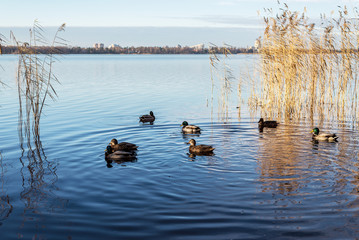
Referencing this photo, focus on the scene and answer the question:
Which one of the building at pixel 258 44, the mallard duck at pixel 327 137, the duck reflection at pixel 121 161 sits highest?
the building at pixel 258 44

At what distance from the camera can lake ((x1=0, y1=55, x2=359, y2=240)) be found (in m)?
7.13

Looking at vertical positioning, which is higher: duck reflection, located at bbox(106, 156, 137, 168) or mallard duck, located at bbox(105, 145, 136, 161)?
mallard duck, located at bbox(105, 145, 136, 161)

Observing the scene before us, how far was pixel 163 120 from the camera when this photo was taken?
68.5 feet

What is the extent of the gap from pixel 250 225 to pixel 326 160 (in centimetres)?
557

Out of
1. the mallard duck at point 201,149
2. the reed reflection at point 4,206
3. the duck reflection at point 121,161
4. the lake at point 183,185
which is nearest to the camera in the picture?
the lake at point 183,185

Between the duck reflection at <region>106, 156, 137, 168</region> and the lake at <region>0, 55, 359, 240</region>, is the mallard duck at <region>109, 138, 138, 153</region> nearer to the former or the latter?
the lake at <region>0, 55, 359, 240</region>

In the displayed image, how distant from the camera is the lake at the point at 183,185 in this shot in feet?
23.4

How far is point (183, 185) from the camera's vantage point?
30.9 ft

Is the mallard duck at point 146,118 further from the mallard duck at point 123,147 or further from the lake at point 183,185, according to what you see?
the mallard duck at point 123,147

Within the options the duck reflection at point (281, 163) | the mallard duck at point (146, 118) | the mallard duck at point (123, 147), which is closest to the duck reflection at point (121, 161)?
the mallard duck at point (123, 147)

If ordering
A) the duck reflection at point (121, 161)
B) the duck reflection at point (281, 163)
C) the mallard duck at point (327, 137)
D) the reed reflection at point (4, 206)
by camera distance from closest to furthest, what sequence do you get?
the reed reflection at point (4, 206)
the duck reflection at point (281, 163)
the duck reflection at point (121, 161)
the mallard duck at point (327, 137)

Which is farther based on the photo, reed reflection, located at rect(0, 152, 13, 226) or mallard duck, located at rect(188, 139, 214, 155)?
mallard duck, located at rect(188, 139, 214, 155)

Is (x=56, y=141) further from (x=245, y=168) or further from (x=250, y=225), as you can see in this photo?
(x=250, y=225)

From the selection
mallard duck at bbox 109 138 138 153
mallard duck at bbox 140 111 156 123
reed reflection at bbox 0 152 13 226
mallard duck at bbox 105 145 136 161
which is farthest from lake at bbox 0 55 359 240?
mallard duck at bbox 140 111 156 123
